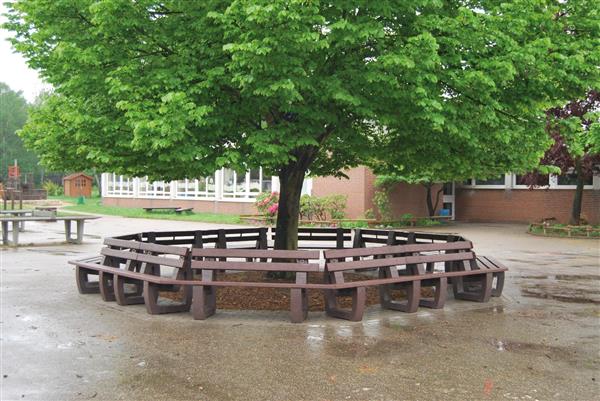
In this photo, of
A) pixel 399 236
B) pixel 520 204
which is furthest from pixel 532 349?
pixel 520 204

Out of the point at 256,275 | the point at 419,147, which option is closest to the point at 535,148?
the point at 419,147

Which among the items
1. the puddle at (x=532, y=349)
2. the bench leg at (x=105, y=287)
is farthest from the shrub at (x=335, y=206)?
the puddle at (x=532, y=349)

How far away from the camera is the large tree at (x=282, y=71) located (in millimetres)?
6618

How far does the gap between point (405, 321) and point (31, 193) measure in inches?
1645

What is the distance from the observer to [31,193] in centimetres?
4341

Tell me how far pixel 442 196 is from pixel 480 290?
2317 centimetres

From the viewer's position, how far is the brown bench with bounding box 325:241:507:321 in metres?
7.41

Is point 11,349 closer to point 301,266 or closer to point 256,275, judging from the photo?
point 301,266

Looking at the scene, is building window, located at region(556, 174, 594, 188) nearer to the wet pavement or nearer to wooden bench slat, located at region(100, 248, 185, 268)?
the wet pavement

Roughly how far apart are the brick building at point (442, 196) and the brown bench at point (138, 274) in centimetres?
1777

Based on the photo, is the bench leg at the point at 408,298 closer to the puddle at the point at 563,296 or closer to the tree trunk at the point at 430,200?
the puddle at the point at 563,296

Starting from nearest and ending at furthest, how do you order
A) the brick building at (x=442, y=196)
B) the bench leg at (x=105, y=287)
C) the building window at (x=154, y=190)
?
1. the bench leg at (x=105, y=287)
2. the brick building at (x=442, y=196)
3. the building window at (x=154, y=190)

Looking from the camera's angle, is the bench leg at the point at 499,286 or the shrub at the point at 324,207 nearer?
the bench leg at the point at 499,286

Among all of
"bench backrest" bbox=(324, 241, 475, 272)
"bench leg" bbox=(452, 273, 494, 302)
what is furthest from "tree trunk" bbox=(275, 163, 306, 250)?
"bench leg" bbox=(452, 273, 494, 302)
